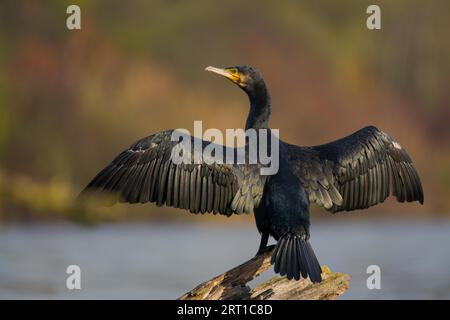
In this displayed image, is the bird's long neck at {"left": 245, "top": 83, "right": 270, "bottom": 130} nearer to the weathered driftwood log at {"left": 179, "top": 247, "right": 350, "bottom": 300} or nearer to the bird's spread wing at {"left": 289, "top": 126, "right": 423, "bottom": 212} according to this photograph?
the bird's spread wing at {"left": 289, "top": 126, "right": 423, "bottom": 212}

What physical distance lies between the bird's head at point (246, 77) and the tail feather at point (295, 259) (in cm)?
140

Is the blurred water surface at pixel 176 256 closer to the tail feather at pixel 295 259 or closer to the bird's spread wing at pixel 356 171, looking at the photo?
the bird's spread wing at pixel 356 171

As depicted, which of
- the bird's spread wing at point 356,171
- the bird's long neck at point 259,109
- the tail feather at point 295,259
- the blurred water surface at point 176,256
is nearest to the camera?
Result: the tail feather at point 295,259

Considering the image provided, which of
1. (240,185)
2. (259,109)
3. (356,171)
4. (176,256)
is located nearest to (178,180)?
(240,185)

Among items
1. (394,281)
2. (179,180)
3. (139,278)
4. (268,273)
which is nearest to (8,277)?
(139,278)

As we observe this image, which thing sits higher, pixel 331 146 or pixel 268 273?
pixel 331 146

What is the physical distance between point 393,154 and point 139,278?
651cm

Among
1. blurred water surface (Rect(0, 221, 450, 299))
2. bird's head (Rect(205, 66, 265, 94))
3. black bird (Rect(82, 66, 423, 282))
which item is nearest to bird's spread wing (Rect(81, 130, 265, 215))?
black bird (Rect(82, 66, 423, 282))

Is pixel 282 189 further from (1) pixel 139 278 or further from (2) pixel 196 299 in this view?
(1) pixel 139 278

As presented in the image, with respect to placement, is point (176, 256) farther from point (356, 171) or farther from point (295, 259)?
point (295, 259)

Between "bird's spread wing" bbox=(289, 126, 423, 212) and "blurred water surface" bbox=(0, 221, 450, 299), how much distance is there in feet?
13.5

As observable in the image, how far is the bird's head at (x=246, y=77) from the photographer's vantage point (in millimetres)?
7789

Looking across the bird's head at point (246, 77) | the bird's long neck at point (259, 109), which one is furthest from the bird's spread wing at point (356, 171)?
the bird's head at point (246, 77)

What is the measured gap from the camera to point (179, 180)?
7305 millimetres
